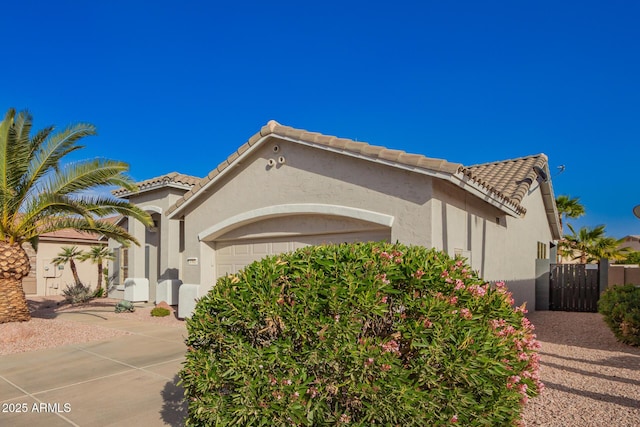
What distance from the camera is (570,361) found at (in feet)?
24.9

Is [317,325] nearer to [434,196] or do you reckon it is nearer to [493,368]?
[493,368]

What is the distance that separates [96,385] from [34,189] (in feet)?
22.7

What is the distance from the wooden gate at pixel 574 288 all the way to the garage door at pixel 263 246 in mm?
9629

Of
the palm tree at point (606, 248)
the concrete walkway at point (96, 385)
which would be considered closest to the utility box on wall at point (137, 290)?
the concrete walkway at point (96, 385)

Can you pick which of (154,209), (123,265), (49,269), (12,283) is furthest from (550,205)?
(49,269)

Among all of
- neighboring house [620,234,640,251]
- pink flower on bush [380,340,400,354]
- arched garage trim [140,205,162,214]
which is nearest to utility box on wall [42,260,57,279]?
arched garage trim [140,205,162,214]

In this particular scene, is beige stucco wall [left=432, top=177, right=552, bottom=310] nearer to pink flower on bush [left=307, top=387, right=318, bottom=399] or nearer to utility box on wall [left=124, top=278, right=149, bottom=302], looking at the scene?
pink flower on bush [left=307, top=387, right=318, bottom=399]

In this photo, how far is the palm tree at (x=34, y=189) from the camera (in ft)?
34.6

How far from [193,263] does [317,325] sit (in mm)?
9458

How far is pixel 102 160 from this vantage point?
454 inches

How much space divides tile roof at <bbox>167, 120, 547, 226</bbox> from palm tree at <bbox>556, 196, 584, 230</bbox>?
13344 mm

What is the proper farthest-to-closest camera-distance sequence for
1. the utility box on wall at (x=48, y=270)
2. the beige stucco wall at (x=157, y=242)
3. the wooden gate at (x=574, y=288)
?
1. the utility box on wall at (x=48, y=270)
2. the beige stucco wall at (x=157, y=242)
3. the wooden gate at (x=574, y=288)

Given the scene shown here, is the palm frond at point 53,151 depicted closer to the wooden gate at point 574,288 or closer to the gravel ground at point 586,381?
the gravel ground at point 586,381

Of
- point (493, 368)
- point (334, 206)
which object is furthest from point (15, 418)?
point (334, 206)
